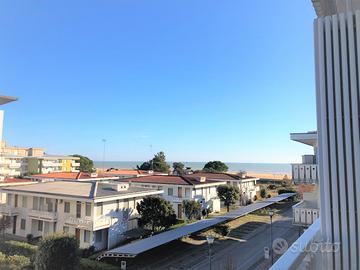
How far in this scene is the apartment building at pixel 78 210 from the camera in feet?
49.1

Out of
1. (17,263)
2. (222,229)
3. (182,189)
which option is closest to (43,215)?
(17,263)

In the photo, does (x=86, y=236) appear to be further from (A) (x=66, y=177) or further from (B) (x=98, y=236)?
(A) (x=66, y=177)

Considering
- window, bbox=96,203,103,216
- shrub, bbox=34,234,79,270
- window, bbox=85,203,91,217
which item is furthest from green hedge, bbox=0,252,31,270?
window, bbox=96,203,103,216

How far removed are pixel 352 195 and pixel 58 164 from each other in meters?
52.1

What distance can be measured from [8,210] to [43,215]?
2.63 m

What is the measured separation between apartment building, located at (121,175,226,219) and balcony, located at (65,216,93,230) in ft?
24.8

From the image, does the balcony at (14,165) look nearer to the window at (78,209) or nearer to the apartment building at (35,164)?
the apartment building at (35,164)

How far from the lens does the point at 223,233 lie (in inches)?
678

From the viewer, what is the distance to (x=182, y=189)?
71.6ft

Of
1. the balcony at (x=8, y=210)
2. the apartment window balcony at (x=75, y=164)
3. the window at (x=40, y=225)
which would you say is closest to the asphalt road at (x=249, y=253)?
the window at (x=40, y=225)

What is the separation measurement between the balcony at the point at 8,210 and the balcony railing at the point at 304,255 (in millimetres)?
18624

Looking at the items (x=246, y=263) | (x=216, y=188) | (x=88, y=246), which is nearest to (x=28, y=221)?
(x=88, y=246)

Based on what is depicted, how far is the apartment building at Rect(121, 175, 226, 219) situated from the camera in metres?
21.7

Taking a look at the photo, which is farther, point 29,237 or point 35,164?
point 35,164
